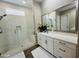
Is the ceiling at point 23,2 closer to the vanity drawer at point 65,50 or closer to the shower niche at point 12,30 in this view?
the shower niche at point 12,30

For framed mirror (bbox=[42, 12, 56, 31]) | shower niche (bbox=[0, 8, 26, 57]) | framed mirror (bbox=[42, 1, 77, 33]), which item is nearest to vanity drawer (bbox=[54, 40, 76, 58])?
framed mirror (bbox=[42, 1, 77, 33])

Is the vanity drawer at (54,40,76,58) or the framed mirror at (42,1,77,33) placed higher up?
the framed mirror at (42,1,77,33)

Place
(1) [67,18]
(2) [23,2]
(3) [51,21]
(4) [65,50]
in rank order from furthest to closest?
(2) [23,2] → (3) [51,21] → (1) [67,18] → (4) [65,50]

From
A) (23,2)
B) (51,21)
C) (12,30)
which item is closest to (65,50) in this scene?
(51,21)

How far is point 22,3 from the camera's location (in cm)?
304

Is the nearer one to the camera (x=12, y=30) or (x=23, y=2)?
(x=12, y=30)

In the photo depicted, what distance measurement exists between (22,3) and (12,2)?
1.57 ft

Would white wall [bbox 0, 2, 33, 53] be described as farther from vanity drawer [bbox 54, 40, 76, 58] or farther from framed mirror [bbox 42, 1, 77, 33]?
vanity drawer [bbox 54, 40, 76, 58]

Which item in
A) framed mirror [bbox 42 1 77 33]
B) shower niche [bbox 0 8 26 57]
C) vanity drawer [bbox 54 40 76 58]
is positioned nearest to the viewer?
vanity drawer [bbox 54 40 76 58]

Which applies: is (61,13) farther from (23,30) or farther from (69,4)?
(23,30)

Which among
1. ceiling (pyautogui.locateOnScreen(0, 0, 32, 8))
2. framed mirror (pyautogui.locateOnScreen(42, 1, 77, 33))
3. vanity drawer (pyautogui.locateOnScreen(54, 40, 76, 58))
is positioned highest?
ceiling (pyautogui.locateOnScreen(0, 0, 32, 8))

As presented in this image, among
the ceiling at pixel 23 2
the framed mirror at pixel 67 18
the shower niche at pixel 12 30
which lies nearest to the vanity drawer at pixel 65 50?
the framed mirror at pixel 67 18

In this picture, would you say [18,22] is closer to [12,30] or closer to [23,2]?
[12,30]

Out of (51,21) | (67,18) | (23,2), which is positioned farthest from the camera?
(23,2)
